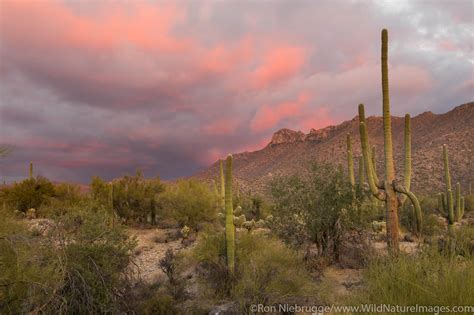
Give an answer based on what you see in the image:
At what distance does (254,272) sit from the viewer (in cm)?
876

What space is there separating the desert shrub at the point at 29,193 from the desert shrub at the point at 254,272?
19520 millimetres

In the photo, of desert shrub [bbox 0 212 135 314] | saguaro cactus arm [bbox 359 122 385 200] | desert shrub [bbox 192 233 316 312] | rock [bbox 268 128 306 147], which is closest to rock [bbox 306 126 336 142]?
rock [bbox 268 128 306 147]

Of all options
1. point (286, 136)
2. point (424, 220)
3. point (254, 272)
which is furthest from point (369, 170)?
point (286, 136)

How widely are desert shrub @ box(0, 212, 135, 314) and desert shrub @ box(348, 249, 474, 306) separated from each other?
481 cm

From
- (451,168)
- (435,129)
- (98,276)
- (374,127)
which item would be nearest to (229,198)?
(98,276)

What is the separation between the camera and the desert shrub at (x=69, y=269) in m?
6.10

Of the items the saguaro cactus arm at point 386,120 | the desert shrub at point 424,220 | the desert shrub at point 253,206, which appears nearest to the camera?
the saguaro cactus arm at point 386,120

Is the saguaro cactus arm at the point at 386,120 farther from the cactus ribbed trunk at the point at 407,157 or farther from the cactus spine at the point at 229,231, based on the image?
the cactus spine at the point at 229,231

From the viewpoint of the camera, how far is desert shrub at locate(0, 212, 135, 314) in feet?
20.0

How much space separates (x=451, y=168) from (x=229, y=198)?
3523 centimetres

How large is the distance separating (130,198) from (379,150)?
36.8 meters

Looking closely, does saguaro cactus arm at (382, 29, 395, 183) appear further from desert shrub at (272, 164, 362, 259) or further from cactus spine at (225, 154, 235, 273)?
cactus spine at (225, 154, 235, 273)

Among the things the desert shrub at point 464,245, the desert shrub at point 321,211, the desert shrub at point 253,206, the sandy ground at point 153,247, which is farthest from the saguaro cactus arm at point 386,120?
the desert shrub at point 253,206

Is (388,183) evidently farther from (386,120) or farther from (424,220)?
(424,220)
